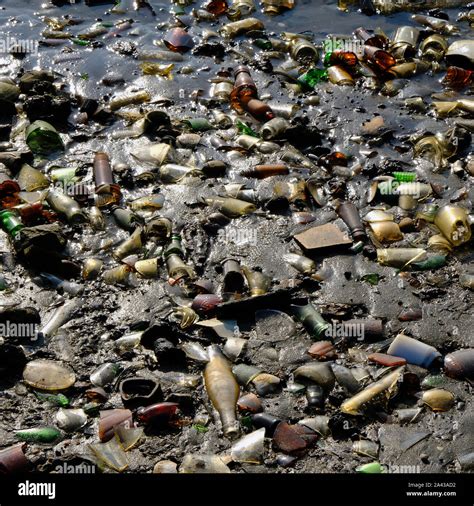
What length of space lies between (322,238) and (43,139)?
2.61 m

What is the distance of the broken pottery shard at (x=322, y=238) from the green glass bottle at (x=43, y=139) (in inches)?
92.2

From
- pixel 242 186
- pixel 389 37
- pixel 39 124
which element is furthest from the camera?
pixel 389 37

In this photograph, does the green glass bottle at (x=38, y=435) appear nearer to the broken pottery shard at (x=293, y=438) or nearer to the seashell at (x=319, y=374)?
the broken pottery shard at (x=293, y=438)

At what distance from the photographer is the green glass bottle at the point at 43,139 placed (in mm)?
6418

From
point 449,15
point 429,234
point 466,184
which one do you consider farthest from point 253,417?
point 449,15

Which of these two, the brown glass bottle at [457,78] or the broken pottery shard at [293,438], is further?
the brown glass bottle at [457,78]

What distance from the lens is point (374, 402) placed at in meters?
4.29

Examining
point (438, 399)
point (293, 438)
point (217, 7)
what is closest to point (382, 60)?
point (217, 7)

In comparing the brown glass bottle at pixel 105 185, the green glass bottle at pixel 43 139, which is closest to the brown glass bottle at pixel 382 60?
the brown glass bottle at pixel 105 185

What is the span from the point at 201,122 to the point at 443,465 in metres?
3.78

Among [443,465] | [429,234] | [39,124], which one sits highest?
[39,124]

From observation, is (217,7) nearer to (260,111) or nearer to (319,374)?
(260,111)
